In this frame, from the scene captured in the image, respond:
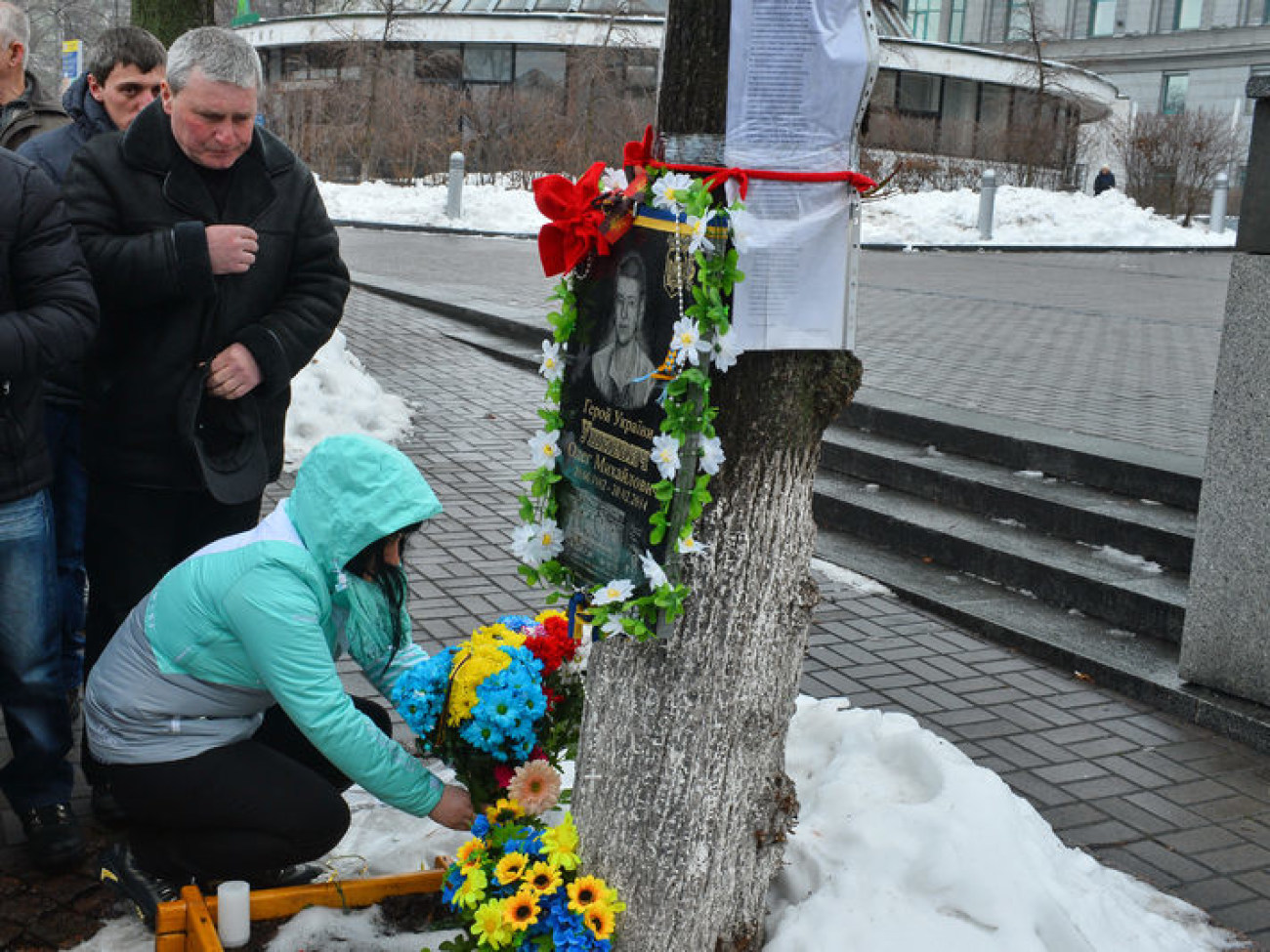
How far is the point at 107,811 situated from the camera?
372cm

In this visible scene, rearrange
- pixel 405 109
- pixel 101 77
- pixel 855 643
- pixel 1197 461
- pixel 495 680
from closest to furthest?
pixel 495 680 < pixel 101 77 < pixel 855 643 < pixel 1197 461 < pixel 405 109

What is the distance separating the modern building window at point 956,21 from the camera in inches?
2229

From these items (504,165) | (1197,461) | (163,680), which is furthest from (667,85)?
(504,165)

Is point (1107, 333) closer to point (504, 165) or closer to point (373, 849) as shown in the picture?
point (373, 849)

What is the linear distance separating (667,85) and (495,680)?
52.5 inches

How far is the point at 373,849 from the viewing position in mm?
3607

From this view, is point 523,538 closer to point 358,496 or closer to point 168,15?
point 358,496

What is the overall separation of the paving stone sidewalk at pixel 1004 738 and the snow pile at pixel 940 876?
33 cm

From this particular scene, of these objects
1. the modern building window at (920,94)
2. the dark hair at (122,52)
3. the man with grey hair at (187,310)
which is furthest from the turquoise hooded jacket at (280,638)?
the modern building window at (920,94)

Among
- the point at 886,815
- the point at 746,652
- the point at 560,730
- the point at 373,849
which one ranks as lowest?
the point at 373,849

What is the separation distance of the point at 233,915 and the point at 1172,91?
57.5 meters

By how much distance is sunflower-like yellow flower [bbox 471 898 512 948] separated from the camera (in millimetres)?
2730

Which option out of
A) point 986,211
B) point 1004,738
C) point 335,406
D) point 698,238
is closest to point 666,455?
point 698,238

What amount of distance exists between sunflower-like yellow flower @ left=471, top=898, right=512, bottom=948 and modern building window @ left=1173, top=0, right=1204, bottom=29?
57.2 metres
